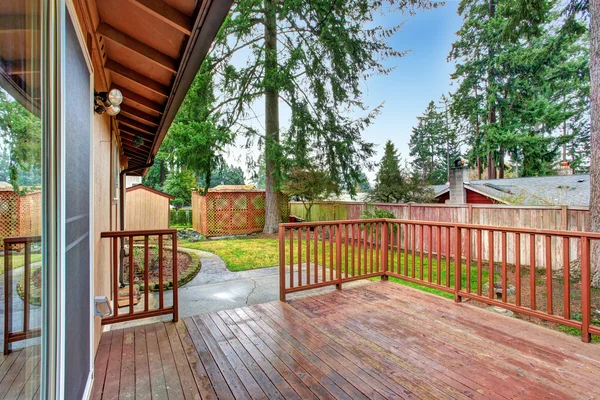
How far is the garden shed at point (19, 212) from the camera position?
2.16 feet

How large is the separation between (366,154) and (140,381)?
383 inches

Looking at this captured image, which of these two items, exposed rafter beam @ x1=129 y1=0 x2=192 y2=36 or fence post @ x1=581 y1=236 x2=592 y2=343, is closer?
exposed rafter beam @ x1=129 y1=0 x2=192 y2=36

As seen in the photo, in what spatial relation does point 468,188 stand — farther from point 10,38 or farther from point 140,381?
point 10,38

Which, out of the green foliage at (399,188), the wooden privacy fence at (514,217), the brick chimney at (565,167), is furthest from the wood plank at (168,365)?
the brick chimney at (565,167)

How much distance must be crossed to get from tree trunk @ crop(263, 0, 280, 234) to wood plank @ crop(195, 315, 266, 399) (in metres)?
7.31

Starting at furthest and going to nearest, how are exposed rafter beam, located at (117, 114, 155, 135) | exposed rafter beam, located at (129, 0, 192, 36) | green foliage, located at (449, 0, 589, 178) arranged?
green foliage, located at (449, 0, 589, 178)
exposed rafter beam, located at (117, 114, 155, 135)
exposed rafter beam, located at (129, 0, 192, 36)

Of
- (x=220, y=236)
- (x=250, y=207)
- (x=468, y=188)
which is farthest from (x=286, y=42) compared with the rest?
(x=468, y=188)

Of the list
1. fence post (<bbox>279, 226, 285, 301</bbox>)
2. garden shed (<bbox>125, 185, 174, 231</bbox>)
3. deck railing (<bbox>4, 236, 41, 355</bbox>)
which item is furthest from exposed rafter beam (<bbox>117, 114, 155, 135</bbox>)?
garden shed (<bbox>125, 185, 174, 231</bbox>)

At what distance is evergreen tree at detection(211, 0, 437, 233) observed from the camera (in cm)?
912

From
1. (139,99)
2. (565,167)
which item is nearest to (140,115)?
(139,99)

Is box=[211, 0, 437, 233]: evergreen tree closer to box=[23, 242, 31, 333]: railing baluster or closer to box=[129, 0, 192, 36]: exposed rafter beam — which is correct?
box=[129, 0, 192, 36]: exposed rafter beam

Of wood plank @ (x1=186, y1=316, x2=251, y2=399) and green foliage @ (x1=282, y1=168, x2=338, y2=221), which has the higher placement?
green foliage @ (x1=282, y1=168, x2=338, y2=221)

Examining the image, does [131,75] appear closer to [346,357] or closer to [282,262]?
[282,262]

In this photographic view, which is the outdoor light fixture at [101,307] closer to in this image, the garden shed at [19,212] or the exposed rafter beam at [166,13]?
the garden shed at [19,212]
